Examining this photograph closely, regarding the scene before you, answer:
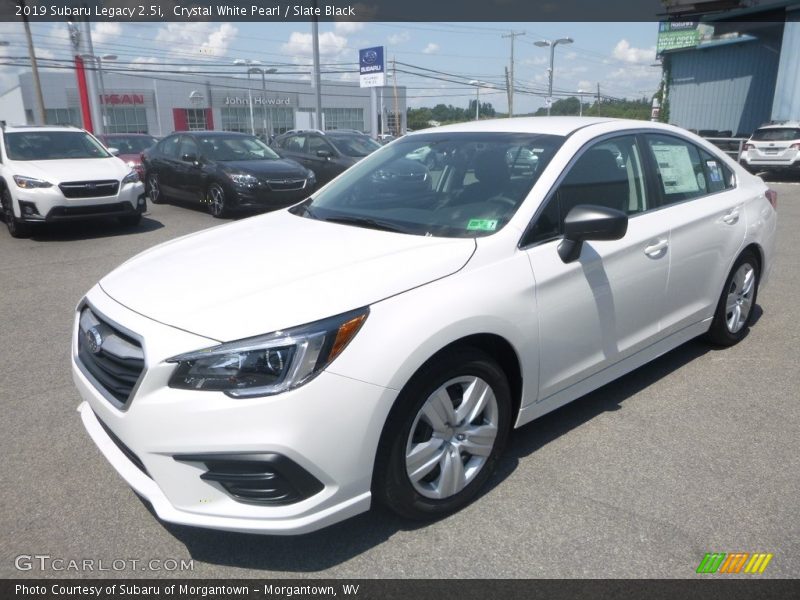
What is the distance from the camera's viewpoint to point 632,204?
3.67 metres

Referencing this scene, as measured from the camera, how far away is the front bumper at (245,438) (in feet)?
7.30

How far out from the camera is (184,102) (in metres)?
73.8

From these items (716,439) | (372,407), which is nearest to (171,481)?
(372,407)

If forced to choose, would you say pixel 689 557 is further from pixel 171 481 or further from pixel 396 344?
pixel 171 481

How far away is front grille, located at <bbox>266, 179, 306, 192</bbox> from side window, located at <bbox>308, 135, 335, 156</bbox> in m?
3.23

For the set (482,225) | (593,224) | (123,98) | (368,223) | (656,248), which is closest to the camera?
(593,224)

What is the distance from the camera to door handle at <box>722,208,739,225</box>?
4258 mm

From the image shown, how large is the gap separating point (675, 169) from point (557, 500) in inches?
91.9

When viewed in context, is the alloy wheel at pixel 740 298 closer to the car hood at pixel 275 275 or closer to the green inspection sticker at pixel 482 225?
the green inspection sticker at pixel 482 225

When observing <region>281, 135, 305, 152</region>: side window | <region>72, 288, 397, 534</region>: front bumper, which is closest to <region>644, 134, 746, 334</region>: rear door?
<region>72, 288, 397, 534</region>: front bumper

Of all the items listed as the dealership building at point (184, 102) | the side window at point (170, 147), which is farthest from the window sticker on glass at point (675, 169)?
the dealership building at point (184, 102)

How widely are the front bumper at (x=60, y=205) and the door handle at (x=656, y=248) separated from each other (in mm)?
8335

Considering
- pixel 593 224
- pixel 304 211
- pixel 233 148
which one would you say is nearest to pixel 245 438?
pixel 593 224

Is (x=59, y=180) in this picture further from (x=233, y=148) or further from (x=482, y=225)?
(x=482, y=225)
